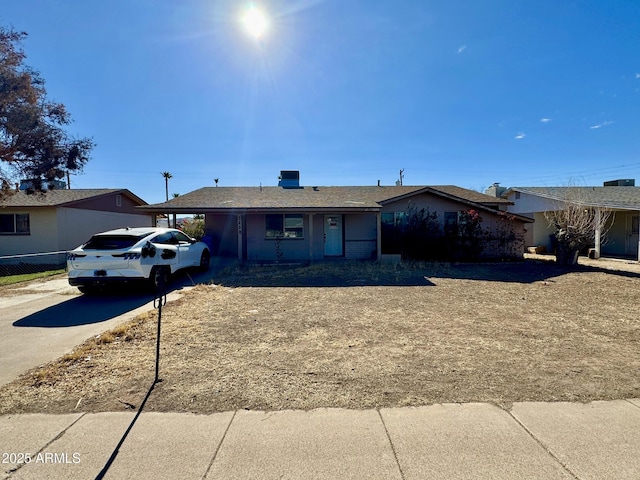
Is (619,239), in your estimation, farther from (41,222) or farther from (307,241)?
(41,222)

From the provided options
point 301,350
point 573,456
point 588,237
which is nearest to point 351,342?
point 301,350

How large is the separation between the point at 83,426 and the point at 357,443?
2.31 meters

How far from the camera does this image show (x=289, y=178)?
19.1 meters

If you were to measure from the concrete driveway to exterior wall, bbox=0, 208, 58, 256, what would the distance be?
7.44 metres

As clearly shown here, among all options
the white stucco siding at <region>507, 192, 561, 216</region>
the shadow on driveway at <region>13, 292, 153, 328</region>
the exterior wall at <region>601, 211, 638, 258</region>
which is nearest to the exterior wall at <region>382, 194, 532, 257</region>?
the white stucco siding at <region>507, 192, 561, 216</region>

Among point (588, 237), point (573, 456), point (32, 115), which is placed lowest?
point (573, 456)

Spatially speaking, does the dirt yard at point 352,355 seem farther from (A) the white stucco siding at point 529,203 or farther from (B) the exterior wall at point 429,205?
(A) the white stucco siding at point 529,203

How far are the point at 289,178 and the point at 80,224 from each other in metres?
11.8

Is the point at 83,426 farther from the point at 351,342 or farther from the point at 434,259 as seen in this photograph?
the point at 434,259

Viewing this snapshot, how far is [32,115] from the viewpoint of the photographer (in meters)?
11.5

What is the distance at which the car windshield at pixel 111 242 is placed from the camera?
7145mm

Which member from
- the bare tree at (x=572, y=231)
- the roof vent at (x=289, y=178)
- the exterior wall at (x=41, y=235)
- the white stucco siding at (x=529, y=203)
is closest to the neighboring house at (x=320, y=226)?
the bare tree at (x=572, y=231)

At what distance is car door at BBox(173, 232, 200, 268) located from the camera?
Answer: 937cm

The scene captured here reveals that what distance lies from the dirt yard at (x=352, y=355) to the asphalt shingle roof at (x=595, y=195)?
8.31 m
